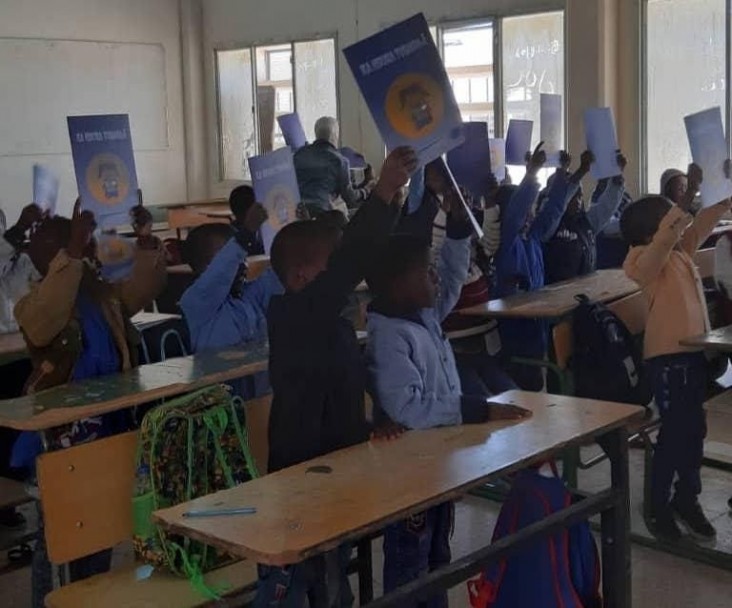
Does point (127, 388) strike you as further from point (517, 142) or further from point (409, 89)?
point (517, 142)

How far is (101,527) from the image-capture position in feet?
8.28

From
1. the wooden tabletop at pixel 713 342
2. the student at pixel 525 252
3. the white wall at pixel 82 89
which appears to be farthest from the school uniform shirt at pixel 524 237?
the white wall at pixel 82 89

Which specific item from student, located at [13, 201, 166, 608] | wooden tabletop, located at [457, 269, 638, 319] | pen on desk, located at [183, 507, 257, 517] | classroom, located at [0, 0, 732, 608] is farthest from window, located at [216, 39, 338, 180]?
pen on desk, located at [183, 507, 257, 517]

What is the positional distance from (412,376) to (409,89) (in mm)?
646

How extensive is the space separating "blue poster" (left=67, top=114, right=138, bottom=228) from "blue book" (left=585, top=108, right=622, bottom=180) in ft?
7.26

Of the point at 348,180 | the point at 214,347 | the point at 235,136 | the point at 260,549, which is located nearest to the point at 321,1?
the point at 235,136


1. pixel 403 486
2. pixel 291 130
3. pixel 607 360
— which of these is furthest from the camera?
pixel 291 130

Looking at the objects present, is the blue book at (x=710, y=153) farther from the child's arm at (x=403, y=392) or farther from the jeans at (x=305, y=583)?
the jeans at (x=305, y=583)

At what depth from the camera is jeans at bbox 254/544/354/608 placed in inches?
77.1

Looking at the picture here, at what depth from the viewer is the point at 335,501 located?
1985mm

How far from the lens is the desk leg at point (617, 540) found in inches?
100

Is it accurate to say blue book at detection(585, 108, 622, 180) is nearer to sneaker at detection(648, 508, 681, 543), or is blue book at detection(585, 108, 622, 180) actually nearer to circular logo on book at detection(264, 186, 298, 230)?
sneaker at detection(648, 508, 681, 543)

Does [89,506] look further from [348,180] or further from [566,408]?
[348,180]

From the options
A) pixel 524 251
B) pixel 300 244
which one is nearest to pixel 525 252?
pixel 524 251
